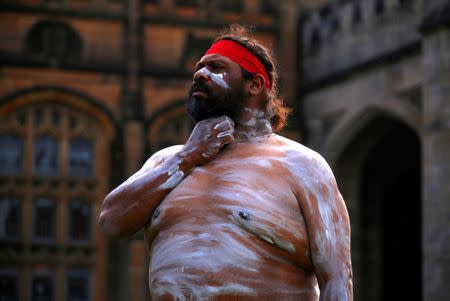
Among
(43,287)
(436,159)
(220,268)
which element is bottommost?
(220,268)

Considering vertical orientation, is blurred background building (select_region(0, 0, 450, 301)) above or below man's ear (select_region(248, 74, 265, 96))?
above

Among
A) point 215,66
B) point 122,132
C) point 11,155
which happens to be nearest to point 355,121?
point 122,132

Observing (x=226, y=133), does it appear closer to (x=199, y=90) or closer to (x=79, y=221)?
(x=199, y=90)

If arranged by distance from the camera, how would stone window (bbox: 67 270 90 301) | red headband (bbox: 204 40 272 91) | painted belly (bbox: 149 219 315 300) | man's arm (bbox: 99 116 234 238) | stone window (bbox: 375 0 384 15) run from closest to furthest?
painted belly (bbox: 149 219 315 300), man's arm (bbox: 99 116 234 238), red headband (bbox: 204 40 272 91), stone window (bbox: 375 0 384 15), stone window (bbox: 67 270 90 301)

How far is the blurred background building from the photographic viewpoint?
43.4 feet

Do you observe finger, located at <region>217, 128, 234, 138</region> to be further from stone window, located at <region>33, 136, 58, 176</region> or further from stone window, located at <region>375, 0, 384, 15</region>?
stone window, located at <region>33, 136, 58, 176</region>

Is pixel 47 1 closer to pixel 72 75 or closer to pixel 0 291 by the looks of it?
pixel 72 75

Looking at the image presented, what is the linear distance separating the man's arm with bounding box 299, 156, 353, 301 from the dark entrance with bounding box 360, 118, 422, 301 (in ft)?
36.2

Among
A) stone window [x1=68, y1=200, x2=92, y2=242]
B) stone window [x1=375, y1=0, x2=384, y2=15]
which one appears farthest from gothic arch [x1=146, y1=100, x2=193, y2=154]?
stone window [x1=375, y1=0, x2=384, y2=15]

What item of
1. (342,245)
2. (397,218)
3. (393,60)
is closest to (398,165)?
(397,218)

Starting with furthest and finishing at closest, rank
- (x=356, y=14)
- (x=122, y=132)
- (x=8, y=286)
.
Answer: (x=122, y=132), (x=8, y=286), (x=356, y=14)

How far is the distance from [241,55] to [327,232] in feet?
1.64

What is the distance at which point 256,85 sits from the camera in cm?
269

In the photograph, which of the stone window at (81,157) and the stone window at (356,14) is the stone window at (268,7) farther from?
the stone window at (81,157)
